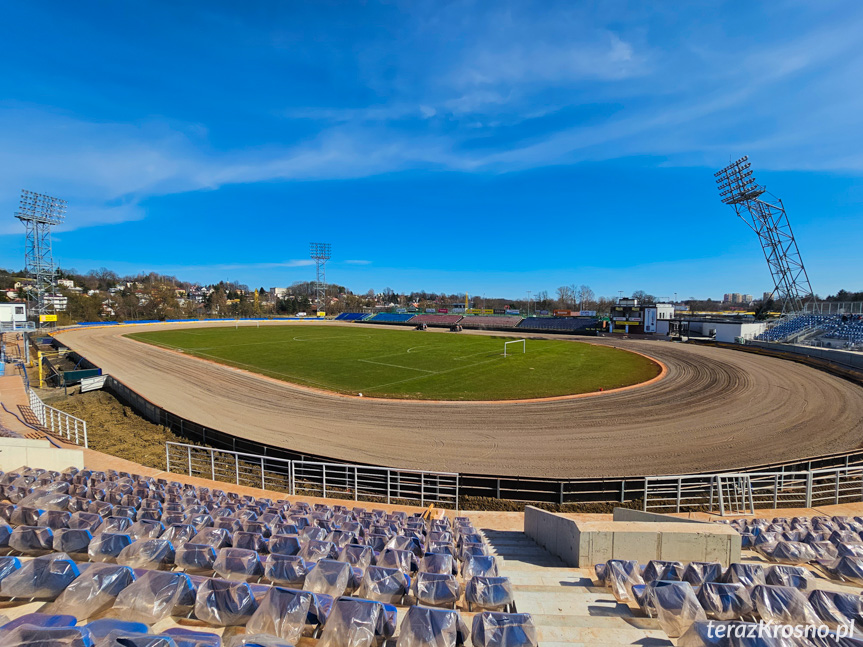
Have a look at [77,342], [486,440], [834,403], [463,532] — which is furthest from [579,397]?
[77,342]

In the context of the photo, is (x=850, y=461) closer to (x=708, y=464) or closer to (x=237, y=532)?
(x=708, y=464)

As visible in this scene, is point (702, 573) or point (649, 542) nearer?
point (702, 573)

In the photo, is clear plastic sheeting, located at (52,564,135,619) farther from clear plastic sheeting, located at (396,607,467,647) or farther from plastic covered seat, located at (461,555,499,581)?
plastic covered seat, located at (461,555,499,581)

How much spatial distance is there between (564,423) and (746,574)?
15.2 m

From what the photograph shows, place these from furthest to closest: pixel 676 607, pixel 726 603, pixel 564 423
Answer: pixel 564 423 → pixel 726 603 → pixel 676 607

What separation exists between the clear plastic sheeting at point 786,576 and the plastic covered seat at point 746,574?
113mm

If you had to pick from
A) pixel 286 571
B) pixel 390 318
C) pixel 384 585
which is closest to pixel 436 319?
pixel 390 318

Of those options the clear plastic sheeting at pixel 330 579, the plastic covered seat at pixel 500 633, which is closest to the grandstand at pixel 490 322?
the clear plastic sheeting at pixel 330 579

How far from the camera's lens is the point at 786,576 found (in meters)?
5.19

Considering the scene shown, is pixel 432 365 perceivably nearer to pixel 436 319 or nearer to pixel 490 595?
pixel 490 595

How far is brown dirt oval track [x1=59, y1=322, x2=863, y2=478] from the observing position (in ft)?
51.8

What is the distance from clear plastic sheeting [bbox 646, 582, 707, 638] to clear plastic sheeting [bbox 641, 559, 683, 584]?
4.28ft

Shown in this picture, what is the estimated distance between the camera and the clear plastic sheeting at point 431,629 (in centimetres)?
368

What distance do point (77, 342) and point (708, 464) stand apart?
72.1m
